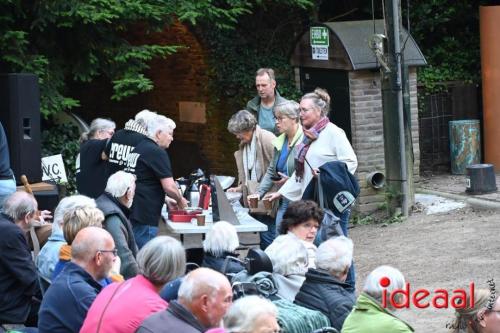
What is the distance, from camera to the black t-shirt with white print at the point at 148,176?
9117 millimetres

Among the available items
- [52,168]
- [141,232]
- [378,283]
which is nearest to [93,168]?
[141,232]

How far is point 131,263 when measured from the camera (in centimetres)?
771

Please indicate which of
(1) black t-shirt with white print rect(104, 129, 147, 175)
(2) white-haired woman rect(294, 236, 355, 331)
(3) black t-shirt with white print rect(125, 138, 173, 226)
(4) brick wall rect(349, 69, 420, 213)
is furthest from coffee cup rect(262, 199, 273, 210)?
(4) brick wall rect(349, 69, 420, 213)

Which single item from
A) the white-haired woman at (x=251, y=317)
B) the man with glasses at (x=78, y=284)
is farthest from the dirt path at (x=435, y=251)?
the white-haired woman at (x=251, y=317)

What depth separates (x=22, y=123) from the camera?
11.0 meters

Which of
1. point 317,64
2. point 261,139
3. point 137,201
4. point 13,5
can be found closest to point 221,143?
point 317,64

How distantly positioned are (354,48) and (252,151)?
3.68 meters

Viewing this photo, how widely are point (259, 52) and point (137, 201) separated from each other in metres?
6.72

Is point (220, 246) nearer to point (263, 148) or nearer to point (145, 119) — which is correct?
point (145, 119)

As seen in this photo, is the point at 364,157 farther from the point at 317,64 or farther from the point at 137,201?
the point at 137,201

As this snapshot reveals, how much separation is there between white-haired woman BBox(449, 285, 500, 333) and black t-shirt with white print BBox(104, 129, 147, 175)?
4.12 metres

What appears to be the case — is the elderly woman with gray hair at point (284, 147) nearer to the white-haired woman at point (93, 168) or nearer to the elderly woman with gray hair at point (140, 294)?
the white-haired woman at point (93, 168)

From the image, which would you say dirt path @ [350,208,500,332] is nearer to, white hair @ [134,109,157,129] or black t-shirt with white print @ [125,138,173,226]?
black t-shirt with white print @ [125,138,173,226]

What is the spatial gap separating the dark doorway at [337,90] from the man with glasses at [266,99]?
8.71 feet
